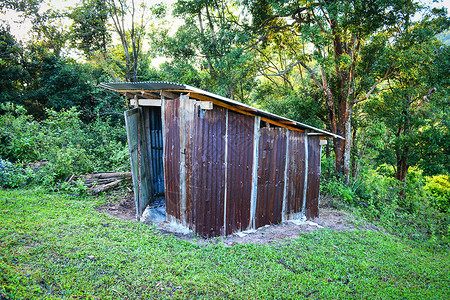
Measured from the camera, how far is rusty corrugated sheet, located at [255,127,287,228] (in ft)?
18.2

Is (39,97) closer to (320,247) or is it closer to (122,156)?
(122,156)

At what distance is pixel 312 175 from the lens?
7004 mm

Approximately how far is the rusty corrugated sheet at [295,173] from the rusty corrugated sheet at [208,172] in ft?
7.34

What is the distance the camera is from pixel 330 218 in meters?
7.61

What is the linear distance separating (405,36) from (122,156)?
11684 mm

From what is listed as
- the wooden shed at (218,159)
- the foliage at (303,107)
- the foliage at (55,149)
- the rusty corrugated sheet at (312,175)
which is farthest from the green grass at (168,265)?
the foliage at (303,107)

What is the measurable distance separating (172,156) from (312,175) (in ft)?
13.7

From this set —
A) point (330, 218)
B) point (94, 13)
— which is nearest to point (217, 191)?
point (330, 218)

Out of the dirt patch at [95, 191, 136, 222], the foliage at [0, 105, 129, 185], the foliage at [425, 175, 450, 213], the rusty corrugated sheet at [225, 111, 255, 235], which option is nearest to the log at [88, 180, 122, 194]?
the dirt patch at [95, 191, 136, 222]

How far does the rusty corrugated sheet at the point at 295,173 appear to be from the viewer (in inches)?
246

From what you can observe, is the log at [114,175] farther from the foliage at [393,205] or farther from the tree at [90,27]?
the tree at [90,27]

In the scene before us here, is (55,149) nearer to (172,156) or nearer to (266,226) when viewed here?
(172,156)

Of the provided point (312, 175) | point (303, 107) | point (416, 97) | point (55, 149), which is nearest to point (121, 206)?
point (55, 149)

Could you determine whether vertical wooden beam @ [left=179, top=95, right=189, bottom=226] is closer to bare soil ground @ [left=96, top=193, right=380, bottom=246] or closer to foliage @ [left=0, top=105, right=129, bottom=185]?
bare soil ground @ [left=96, top=193, right=380, bottom=246]
